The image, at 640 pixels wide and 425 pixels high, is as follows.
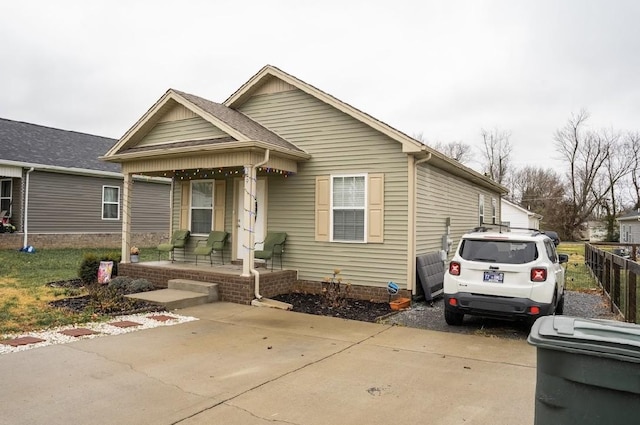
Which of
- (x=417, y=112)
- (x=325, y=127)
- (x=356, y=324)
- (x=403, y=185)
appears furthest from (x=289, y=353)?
(x=417, y=112)

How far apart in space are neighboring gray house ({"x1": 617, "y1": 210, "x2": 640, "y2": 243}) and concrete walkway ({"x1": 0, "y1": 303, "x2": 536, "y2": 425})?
33100 millimetres

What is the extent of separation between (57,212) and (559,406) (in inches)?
783

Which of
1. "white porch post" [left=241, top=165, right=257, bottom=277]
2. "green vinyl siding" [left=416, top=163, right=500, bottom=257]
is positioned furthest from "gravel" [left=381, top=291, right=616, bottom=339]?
"white porch post" [left=241, top=165, right=257, bottom=277]

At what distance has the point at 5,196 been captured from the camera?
17656 mm

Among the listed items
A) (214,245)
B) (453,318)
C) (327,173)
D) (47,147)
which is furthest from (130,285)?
(47,147)

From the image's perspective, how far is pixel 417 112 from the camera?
52000 millimetres

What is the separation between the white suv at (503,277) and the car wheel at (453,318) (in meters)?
0.08

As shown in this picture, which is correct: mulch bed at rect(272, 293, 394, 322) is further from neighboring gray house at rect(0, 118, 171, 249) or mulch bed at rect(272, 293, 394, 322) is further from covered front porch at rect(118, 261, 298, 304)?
neighboring gray house at rect(0, 118, 171, 249)

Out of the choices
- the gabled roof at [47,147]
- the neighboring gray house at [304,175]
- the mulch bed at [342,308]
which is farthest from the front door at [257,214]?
the gabled roof at [47,147]

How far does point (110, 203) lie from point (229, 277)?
13.6 meters

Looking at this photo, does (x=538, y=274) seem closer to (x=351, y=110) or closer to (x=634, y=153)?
(x=351, y=110)

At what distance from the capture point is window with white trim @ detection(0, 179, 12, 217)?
1742 centimetres

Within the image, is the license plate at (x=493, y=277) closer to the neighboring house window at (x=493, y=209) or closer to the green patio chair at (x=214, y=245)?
the green patio chair at (x=214, y=245)

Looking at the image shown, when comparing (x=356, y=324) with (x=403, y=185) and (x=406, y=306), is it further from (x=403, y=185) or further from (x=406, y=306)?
(x=403, y=185)
